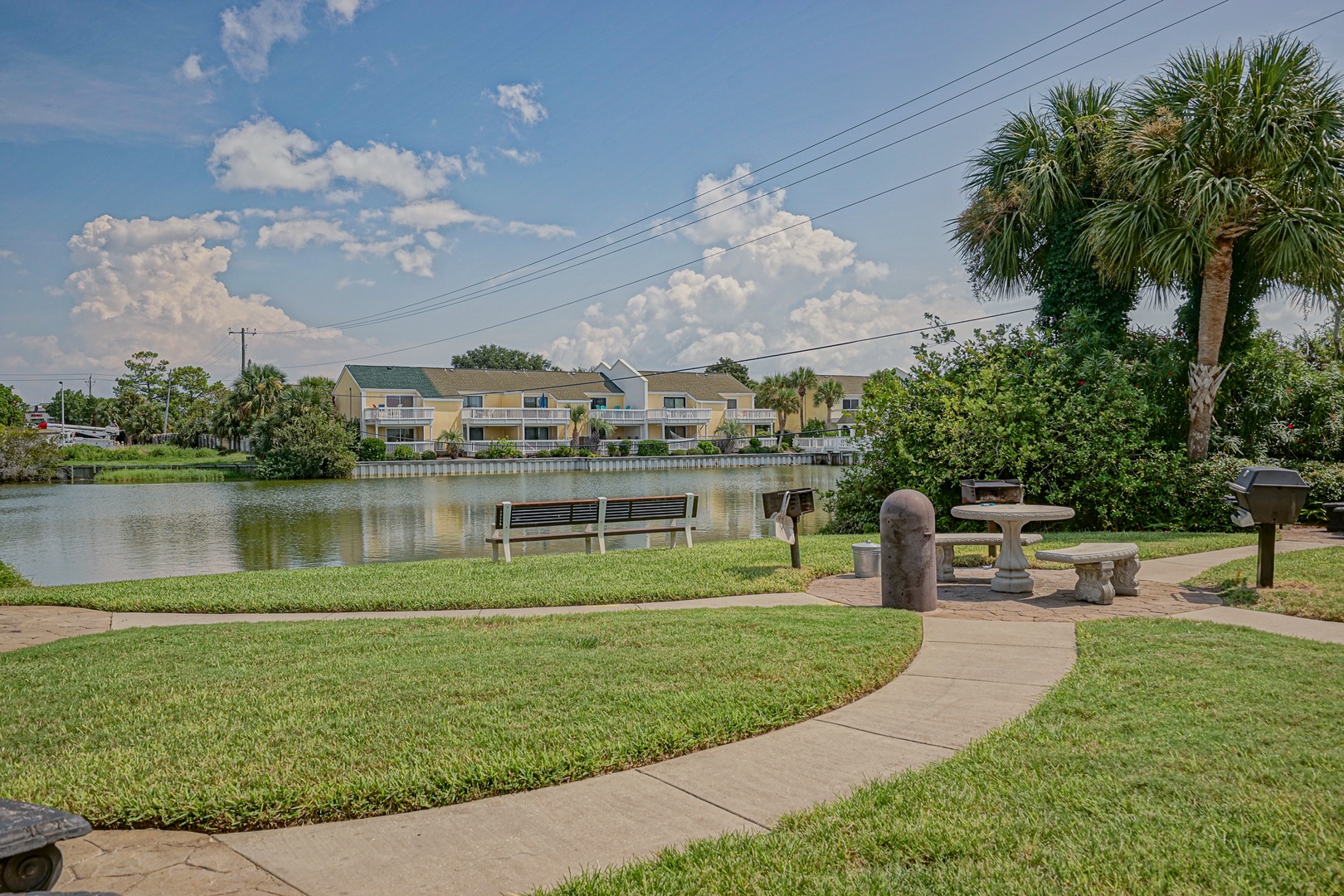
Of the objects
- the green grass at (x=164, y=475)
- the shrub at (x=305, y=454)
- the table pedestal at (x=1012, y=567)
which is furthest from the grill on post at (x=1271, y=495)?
the green grass at (x=164, y=475)

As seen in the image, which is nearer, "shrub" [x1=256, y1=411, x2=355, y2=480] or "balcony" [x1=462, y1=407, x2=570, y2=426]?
"shrub" [x1=256, y1=411, x2=355, y2=480]

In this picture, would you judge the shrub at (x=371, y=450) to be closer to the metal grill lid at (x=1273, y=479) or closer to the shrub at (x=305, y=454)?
the shrub at (x=305, y=454)

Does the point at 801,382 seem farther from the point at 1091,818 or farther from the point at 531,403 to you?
the point at 1091,818

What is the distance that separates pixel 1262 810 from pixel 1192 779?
357 mm

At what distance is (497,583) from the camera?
1059 centimetres

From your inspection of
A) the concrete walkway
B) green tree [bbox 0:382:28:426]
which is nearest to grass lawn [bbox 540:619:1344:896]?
the concrete walkway

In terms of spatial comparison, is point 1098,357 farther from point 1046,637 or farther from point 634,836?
point 634,836

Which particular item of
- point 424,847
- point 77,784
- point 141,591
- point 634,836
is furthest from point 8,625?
point 634,836

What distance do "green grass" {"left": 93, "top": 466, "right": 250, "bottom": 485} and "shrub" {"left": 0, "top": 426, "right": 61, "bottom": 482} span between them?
8.02 ft

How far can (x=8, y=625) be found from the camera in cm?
870

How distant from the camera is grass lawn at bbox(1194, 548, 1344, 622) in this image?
8008 millimetres

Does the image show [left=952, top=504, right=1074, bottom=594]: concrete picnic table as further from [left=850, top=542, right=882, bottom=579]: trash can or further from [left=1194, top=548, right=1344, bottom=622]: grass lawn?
[left=1194, top=548, right=1344, bottom=622]: grass lawn

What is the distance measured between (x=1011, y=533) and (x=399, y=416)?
56.9m

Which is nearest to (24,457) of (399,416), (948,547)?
(399,416)
